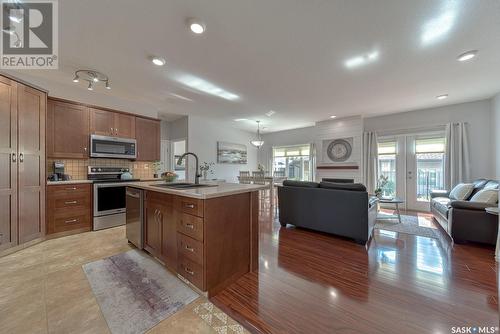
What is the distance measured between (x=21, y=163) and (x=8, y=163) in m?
0.14

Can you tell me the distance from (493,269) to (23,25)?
5.69m

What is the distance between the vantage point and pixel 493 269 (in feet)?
6.90

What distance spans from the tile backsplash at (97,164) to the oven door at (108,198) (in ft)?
2.12

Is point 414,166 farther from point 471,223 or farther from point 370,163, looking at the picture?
point 471,223

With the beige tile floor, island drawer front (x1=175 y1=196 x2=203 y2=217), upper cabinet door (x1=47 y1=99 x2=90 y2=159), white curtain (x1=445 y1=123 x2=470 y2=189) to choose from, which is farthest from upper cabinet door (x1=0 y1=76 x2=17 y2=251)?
white curtain (x1=445 y1=123 x2=470 y2=189)

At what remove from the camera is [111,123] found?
3.81 meters

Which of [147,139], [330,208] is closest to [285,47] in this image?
[330,208]

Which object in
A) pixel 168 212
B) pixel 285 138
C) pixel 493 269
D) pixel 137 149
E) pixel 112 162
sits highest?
pixel 285 138

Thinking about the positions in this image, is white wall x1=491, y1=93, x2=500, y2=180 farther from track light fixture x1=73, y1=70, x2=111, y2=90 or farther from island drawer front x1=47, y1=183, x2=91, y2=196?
island drawer front x1=47, y1=183, x2=91, y2=196

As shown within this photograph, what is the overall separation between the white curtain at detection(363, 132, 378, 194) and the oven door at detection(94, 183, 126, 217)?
6065 millimetres

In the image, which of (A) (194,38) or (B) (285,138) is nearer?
(A) (194,38)

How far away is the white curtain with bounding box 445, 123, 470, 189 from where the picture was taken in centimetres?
433

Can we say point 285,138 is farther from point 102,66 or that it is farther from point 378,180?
point 102,66

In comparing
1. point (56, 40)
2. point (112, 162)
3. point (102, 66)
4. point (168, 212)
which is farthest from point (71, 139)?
point (168, 212)
